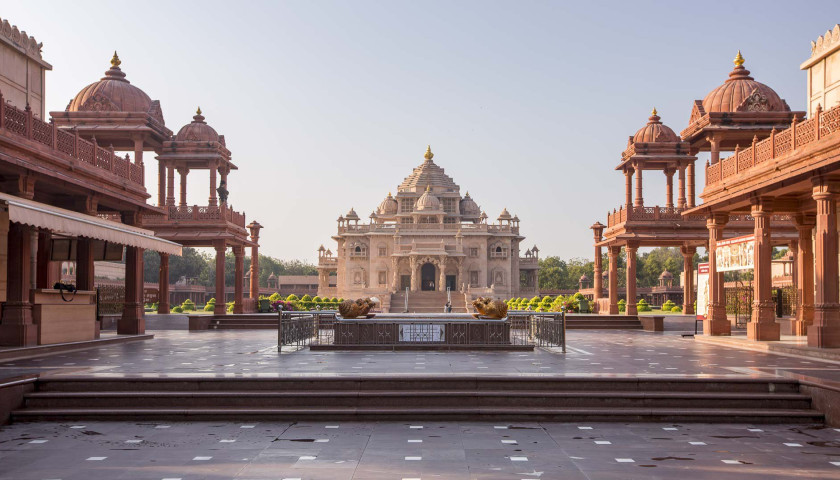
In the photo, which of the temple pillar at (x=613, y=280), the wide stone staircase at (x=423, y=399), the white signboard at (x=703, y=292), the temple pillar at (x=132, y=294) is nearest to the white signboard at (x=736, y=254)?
the white signboard at (x=703, y=292)

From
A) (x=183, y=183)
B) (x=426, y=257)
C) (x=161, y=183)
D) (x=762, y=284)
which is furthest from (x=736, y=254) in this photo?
(x=426, y=257)

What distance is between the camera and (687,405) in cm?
983

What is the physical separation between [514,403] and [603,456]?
7.95ft

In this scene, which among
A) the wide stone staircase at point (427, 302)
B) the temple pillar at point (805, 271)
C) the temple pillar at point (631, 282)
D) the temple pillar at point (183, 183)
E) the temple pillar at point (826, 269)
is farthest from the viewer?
the wide stone staircase at point (427, 302)

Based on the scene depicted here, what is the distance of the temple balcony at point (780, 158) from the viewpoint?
1505cm

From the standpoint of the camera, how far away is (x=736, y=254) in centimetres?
2056

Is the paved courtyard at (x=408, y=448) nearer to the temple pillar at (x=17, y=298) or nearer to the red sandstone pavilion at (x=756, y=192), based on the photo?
the temple pillar at (x=17, y=298)

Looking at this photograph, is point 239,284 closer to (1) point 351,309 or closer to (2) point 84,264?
(2) point 84,264

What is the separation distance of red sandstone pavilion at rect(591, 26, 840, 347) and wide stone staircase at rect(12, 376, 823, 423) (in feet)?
22.5

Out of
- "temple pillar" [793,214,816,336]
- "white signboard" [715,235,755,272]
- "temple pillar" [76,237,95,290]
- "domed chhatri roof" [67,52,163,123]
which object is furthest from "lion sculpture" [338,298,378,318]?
"domed chhatri roof" [67,52,163,123]

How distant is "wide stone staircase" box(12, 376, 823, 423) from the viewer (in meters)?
9.54

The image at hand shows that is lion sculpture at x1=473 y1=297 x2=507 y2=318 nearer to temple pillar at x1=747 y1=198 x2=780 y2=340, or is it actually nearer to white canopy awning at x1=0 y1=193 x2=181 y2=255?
temple pillar at x1=747 y1=198 x2=780 y2=340

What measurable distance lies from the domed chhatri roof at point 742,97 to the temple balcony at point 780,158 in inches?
316

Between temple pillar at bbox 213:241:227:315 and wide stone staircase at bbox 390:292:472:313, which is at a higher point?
temple pillar at bbox 213:241:227:315
